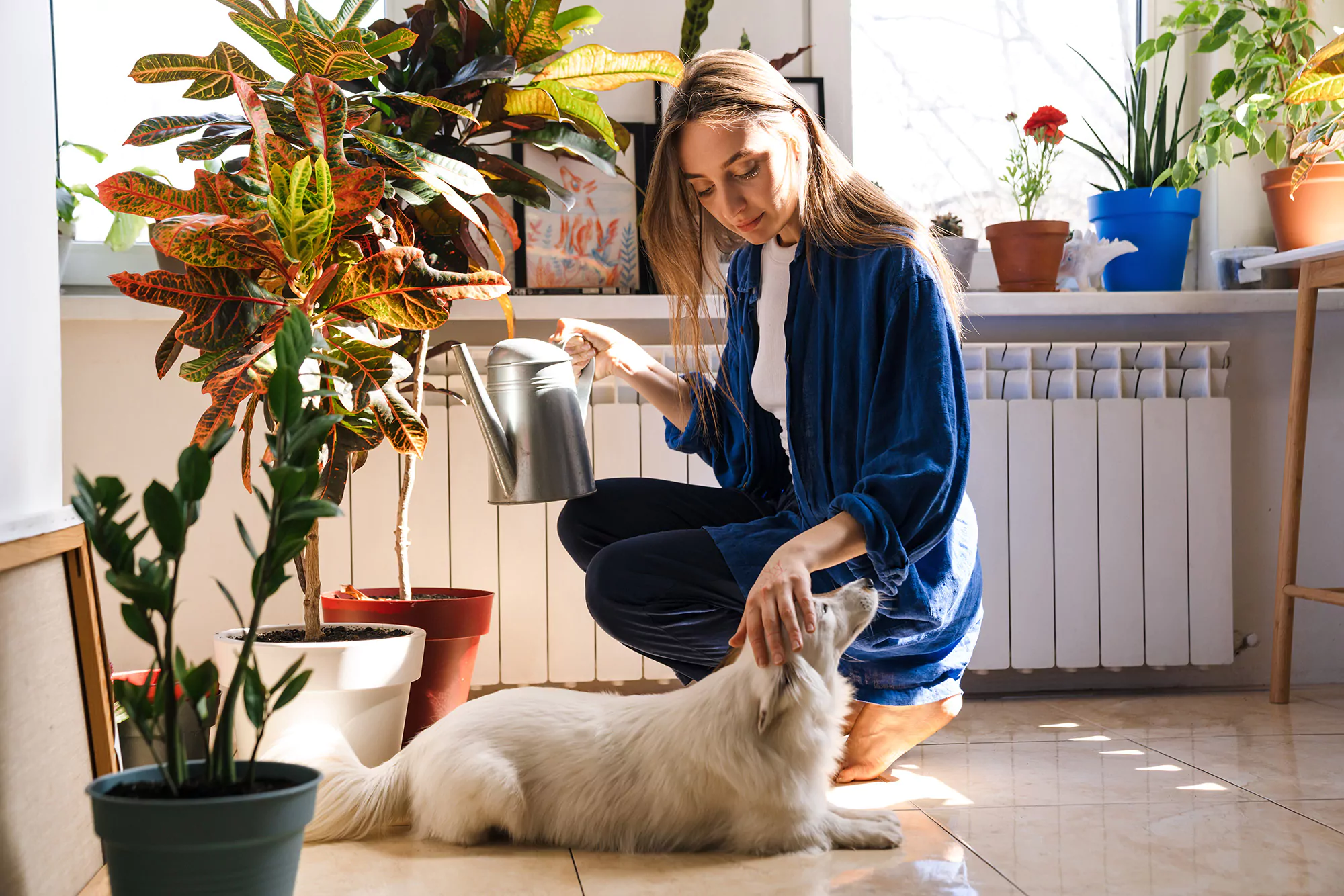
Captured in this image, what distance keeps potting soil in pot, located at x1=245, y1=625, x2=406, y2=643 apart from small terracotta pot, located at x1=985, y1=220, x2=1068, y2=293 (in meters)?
1.65

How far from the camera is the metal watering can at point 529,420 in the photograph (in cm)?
158

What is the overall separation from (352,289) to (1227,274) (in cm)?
212

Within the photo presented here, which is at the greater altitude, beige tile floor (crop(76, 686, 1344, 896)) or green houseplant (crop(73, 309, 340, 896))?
green houseplant (crop(73, 309, 340, 896))

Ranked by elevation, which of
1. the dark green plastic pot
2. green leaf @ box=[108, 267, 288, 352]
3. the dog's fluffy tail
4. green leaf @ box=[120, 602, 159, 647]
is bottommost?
the dog's fluffy tail

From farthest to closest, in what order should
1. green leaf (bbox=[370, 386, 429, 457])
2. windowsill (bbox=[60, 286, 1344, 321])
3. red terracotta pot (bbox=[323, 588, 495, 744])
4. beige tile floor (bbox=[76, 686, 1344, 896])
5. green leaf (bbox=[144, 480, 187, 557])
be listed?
windowsill (bbox=[60, 286, 1344, 321]) → red terracotta pot (bbox=[323, 588, 495, 744]) → green leaf (bbox=[370, 386, 429, 457]) → beige tile floor (bbox=[76, 686, 1344, 896]) → green leaf (bbox=[144, 480, 187, 557])

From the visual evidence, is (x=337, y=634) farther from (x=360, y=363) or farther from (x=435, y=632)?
(x=360, y=363)

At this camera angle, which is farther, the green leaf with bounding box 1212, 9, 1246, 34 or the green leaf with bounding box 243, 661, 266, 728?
the green leaf with bounding box 1212, 9, 1246, 34

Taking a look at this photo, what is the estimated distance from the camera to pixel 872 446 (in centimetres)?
Answer: 146

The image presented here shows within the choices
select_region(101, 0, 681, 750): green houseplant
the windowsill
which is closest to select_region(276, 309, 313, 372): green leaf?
select_region(101, 0, 681, 750): green houseplant

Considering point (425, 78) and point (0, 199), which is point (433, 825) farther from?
point (425, 78)

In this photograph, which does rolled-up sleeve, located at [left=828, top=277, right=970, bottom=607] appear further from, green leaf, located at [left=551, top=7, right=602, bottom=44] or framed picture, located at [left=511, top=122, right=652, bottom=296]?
framed picture, located at [left=511, top=122, right=652, bottom=296]

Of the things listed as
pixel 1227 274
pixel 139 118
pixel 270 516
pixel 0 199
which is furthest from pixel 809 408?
pixel 139 118

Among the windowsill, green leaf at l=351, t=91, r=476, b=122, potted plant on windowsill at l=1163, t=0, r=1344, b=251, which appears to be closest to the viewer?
green leaf at l=351, t=91, r=476, b=122

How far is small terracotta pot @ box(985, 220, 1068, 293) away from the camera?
2508mm
